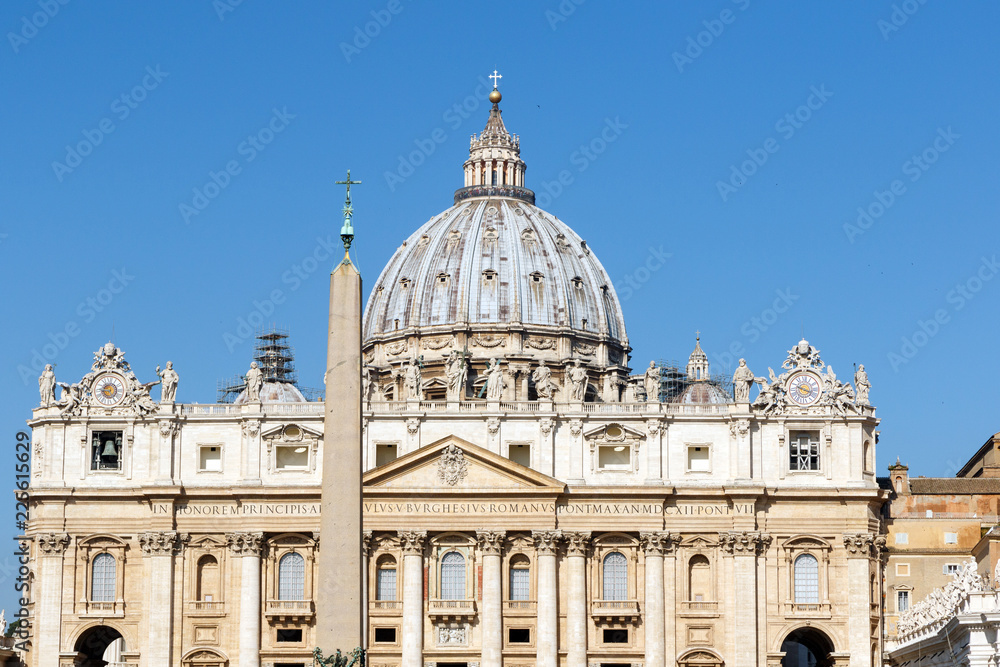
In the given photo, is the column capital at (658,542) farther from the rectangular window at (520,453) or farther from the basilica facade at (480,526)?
the rectangular window at (520,453)

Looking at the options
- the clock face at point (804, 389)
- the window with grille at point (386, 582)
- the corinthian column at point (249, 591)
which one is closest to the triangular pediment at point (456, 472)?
the window with grille at point (386, 582)

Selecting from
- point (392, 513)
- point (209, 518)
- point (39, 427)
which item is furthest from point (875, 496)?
point (39, 427)

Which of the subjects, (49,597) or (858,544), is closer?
(858,544)

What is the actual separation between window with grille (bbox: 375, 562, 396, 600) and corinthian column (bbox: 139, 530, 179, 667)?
9.45 meters

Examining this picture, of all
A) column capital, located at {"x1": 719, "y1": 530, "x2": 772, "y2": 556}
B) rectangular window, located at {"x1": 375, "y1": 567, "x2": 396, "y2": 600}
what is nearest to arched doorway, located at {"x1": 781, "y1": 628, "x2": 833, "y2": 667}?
column capital, located at {"x1": 719, "y1": 530, "x2": 772, "y2": 556}

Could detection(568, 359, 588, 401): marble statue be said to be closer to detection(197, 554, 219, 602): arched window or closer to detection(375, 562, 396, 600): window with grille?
detection(375, 562, 396, 600): window with grille

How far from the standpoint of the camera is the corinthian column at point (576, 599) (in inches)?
3770

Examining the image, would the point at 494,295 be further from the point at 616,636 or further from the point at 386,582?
the point at 616,636

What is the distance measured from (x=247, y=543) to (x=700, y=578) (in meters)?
20.9

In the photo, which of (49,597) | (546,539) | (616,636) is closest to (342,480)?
(546,539)

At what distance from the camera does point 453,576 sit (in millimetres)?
97438

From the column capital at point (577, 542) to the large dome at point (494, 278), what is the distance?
1315 inches

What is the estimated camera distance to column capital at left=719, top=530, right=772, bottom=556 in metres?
96.6

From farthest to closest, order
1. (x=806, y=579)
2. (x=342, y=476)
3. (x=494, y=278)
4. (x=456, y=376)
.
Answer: (x=494, y=278) → (x=456, y=376) → (x=806, y=579) → (x=342, y=476)
